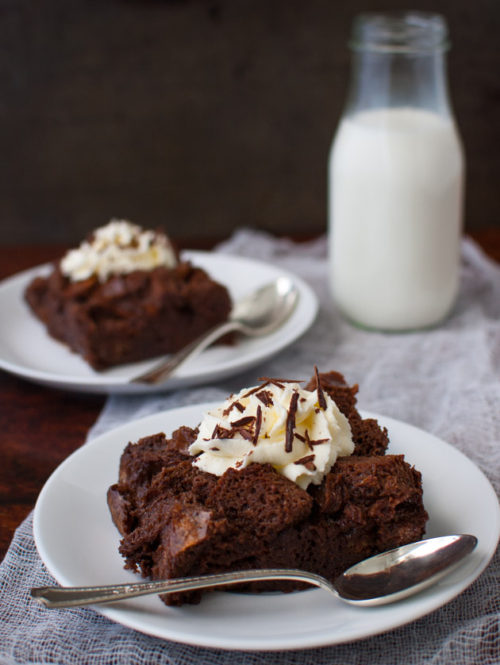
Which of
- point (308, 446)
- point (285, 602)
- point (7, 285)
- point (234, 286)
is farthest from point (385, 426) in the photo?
point (7, 285)

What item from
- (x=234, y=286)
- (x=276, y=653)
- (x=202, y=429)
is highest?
(x=202, y=429)

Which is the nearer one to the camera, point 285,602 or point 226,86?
point 285,602

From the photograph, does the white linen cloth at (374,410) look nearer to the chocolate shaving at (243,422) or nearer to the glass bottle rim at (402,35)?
the chocolate shaving at (243,422)

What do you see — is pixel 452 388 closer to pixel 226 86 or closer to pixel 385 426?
pixel 385 426

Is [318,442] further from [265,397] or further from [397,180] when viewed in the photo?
[397,180]

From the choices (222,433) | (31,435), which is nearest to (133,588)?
(222,433)

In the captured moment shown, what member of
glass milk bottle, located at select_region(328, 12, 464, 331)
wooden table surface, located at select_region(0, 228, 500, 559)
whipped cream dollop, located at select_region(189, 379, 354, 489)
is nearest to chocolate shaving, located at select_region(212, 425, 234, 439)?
whipped cream dollop, located at select_region(189, 379, 354, 489)
